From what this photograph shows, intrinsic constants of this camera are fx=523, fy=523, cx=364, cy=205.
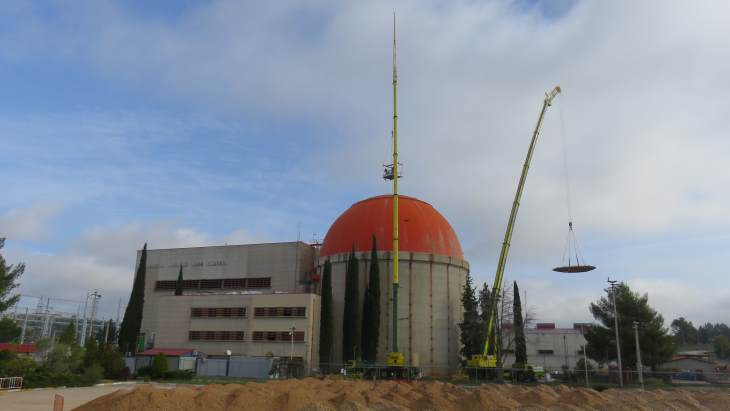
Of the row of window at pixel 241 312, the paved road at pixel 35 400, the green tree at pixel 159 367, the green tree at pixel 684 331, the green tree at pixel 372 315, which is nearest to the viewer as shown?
the paved road at pixel 35 400

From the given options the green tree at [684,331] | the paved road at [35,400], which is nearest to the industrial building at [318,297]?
the paved road at [35,400]

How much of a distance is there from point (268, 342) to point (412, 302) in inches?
667

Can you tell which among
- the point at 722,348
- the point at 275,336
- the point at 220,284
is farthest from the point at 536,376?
the point at 722,348

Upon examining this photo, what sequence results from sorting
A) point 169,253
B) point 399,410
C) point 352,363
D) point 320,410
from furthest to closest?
1. point 169,253
2. point 352,363
3. point 399,410
4. point 320,410

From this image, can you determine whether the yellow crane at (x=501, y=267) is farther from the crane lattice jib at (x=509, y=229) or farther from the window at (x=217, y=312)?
the window at (x=217, y=312)

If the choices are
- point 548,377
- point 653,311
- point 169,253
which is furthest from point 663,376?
point 169,253

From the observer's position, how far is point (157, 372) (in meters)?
47.7

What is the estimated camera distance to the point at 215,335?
61188mm

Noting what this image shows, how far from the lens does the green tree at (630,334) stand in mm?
58438

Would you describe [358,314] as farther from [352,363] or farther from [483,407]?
[483,407]

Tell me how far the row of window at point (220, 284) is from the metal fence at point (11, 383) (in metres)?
35.6

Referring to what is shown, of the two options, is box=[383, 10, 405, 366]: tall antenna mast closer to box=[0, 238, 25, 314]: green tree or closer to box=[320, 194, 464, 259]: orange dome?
box=[320, 194, 464, 259]: orange dome

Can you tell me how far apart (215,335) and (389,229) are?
23977mm

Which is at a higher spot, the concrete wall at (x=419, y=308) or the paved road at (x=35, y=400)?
the concrete wall at (x=419, y=308)
